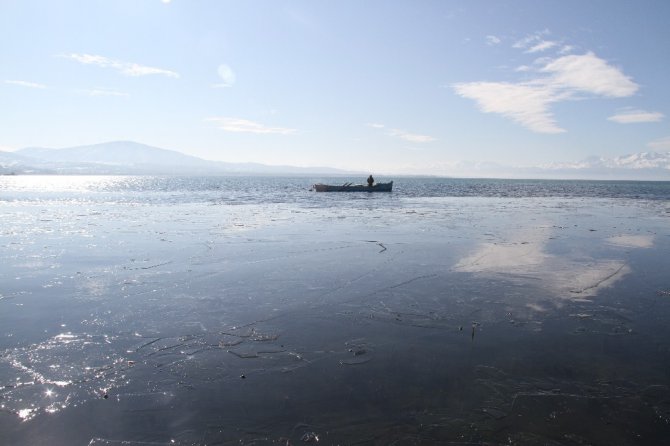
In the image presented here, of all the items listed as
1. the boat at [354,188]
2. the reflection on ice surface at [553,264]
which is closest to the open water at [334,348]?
the reflection on ice surface at [553,264]

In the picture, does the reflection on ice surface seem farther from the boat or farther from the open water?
the boat

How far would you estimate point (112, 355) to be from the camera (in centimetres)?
819

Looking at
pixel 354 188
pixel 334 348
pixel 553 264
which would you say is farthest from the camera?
pixel 354 188

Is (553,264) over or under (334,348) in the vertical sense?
over

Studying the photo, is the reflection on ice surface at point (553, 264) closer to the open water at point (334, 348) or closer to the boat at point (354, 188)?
the open water at point (334, 348)

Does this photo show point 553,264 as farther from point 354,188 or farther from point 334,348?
point 354,188

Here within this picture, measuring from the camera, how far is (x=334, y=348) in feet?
27.8

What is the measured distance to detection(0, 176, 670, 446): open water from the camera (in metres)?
5.96

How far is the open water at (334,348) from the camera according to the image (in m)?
5.96

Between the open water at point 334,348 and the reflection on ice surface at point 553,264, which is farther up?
the reflection on ice surface at point 553,264

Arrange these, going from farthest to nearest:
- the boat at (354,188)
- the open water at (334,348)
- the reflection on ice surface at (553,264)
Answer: the boat at (354,188) < the reflection on ice surface at (553,264) < the open water at (334,348)

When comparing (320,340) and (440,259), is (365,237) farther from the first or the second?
(320,340)

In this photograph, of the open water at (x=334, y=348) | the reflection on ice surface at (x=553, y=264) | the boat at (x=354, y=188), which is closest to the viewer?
the open water at (x=334, y=348)

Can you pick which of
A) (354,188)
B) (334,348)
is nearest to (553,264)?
(334,348)
